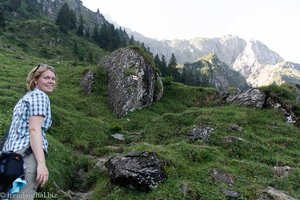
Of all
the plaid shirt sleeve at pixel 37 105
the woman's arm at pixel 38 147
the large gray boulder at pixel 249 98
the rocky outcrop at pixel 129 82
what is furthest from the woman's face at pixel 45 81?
the large gray boulder at pixel 249 98

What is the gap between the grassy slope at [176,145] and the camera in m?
13.8

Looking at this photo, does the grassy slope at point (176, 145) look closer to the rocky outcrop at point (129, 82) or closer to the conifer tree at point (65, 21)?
the rocky outcrop at point (129, 82)

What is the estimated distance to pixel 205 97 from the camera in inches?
1641

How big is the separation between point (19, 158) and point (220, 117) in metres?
19.0

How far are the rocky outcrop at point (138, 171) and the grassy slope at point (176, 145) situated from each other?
1.05ft

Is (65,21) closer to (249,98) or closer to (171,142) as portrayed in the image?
(249,98)

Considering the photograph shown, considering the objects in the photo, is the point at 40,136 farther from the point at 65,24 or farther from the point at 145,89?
the point at 65,24

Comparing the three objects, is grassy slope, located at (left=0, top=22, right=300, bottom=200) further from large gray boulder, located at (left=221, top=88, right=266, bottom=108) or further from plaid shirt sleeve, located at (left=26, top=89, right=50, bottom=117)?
plaid shirt sleeve, located at (left=26, top=89, right=50, bottom=117)

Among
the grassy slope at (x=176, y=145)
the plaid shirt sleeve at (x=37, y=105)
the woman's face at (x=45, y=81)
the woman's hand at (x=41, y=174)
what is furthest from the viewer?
the grassy slope at (x=176, y=145)

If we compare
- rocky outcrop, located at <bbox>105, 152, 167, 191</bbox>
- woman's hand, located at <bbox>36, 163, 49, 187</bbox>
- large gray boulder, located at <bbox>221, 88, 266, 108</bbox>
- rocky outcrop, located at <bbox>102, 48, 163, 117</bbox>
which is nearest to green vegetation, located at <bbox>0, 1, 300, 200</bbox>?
rocky outcrop, located at <bbox>105, 152, 167, 191</bbox>

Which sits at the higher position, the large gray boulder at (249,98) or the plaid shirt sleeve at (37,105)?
the plaid shirt sleeve at (37,105)

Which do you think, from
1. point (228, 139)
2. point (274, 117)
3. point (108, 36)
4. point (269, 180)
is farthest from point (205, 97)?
point (108, 36)

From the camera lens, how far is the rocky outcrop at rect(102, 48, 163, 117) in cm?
3192

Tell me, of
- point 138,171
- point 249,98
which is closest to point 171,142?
point 138,171
